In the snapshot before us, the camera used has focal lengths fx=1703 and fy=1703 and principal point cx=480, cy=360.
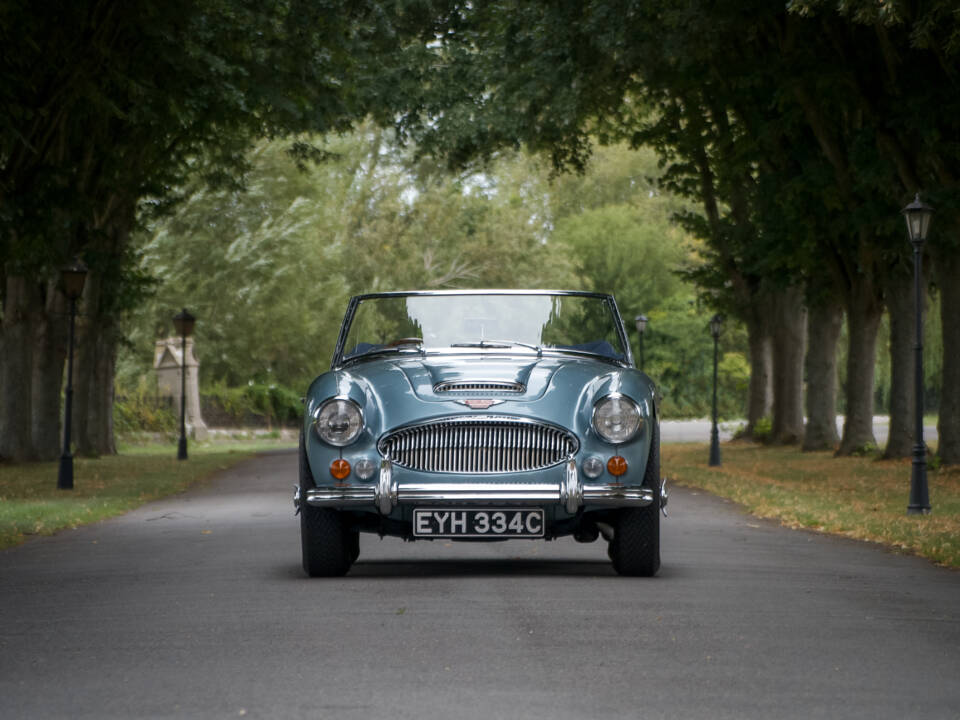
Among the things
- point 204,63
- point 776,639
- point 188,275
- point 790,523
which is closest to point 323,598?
point 776,639

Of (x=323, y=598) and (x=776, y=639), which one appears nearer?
(x=776, y=639)

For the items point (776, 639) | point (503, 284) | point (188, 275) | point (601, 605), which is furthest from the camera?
point (503, 284)

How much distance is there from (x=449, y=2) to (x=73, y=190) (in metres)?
11.0

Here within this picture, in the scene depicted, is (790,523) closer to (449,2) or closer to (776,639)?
(776,639)

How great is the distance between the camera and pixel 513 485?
973cm

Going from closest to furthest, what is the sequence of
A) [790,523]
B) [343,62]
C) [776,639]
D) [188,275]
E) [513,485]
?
[776,639], [513,485], [790,523], [343,62], [188,275]

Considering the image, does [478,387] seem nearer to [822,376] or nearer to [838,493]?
[838,493]

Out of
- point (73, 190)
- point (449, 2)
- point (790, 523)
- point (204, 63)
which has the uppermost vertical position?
point (449, 2)

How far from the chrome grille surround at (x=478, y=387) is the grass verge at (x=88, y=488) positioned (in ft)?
18.8

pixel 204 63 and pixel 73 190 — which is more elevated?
pixel 204 63

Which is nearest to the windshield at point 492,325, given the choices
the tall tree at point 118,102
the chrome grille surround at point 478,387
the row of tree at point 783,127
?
the chrome grille surround at point 478,387

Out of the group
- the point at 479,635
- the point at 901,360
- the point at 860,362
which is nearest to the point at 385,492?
the point at 479,635

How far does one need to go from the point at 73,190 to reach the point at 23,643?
1907 centimetres

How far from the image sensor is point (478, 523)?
385 inches
